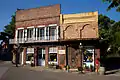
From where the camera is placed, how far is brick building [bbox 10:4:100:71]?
25.9 metres

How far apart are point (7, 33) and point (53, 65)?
22039 millimetres

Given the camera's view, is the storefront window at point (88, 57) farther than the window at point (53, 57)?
No

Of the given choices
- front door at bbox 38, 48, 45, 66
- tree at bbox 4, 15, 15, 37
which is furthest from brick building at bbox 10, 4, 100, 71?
tree at bbox 4, 15, 15, 37

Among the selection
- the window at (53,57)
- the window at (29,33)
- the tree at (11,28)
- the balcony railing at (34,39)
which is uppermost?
the tree at (11,28)

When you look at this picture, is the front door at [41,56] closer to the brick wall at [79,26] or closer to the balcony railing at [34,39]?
the balcony railing at [34,39]

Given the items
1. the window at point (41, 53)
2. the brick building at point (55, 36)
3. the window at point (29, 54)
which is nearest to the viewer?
the brick building at point (55, 36)

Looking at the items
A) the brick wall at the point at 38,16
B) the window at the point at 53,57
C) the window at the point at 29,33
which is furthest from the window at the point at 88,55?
the window at the point at 29,33

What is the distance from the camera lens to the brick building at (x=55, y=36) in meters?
25.9

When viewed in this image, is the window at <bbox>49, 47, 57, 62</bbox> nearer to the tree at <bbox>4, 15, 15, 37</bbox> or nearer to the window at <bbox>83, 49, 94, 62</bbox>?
the window at <bbox>83, 49, 94, 62</bbox>

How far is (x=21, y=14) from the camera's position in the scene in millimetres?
32188

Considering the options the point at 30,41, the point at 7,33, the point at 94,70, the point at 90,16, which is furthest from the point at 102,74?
the point at 7,33

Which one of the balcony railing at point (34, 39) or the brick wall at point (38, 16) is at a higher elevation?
the brick wall at point (38, 16)

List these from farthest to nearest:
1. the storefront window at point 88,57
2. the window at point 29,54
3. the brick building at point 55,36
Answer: the window at point 29,54 < the brick building at point 55,36 < the storefront window at point 88,57

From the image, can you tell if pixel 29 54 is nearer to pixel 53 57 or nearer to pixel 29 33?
pixel 29 33
